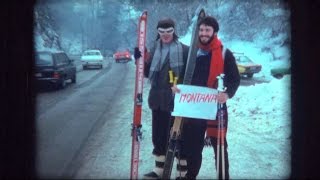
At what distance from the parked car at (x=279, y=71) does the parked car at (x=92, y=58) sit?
1.35 m

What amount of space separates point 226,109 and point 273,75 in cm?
44

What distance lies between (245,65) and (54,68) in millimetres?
1485

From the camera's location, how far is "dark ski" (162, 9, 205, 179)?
4188 mm

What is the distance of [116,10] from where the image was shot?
14.7ft

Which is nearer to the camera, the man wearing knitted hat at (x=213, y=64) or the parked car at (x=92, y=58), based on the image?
the man wearing knitted hat at (x=213, y=64)

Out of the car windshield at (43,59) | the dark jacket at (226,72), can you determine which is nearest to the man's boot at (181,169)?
the dark jacket at (226,72)

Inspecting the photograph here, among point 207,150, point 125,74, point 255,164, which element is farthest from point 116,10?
point 255,164

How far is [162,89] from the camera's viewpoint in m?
4.27

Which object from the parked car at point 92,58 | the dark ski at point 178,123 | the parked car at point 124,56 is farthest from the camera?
the parked car at point 92,58

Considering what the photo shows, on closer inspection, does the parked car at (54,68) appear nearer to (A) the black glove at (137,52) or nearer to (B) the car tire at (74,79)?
(B) the car tire at (74,79)

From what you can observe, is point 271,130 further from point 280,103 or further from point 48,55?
point 48,55

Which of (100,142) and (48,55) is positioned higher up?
(48,55)

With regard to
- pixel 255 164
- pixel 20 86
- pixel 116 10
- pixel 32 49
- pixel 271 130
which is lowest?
pixel 255 164

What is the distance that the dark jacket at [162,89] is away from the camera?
4.22 meters
